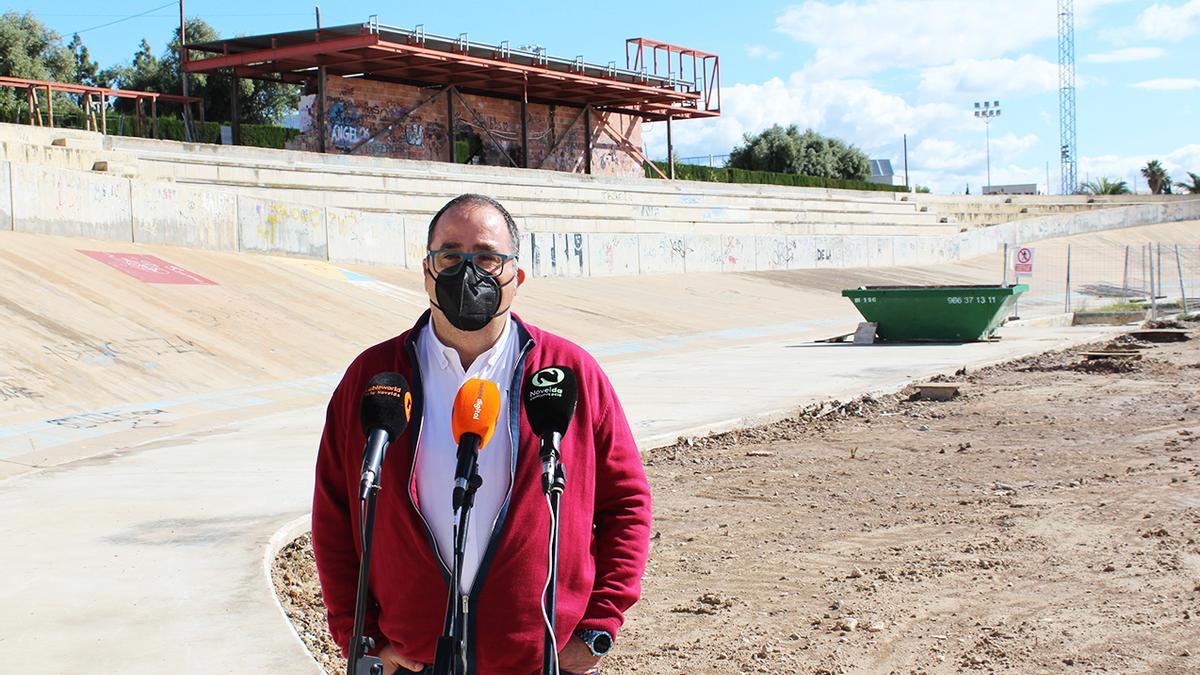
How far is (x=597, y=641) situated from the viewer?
9.18 feet

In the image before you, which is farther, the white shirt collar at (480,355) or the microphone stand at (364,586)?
the white shirt collar at (480,355)

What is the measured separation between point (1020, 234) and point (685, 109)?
1882 cm

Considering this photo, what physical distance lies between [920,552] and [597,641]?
4948mm

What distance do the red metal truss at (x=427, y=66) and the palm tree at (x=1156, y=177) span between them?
63038mm

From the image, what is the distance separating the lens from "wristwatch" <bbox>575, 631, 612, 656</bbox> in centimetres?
279

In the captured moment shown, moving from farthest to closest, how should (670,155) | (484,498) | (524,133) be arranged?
1. (670,155)
2. (524,133)
3. (484,498)

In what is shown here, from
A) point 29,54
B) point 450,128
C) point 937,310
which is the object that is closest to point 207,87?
point 29,54

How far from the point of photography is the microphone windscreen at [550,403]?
8.82 ft

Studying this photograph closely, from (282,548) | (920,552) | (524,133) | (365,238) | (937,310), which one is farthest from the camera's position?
(524,133)

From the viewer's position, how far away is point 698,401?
14.1 meters

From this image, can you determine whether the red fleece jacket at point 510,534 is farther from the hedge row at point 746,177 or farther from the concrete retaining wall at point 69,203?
the hedge row at point 746,177

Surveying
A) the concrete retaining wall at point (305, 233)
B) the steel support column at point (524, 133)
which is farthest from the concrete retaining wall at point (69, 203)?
the steel support column at point (524, 133)

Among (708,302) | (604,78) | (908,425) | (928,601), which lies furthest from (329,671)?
(604,78)

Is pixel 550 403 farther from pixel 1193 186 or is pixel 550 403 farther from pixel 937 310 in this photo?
pixel 1193 186
